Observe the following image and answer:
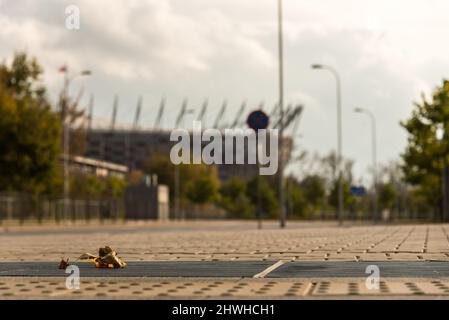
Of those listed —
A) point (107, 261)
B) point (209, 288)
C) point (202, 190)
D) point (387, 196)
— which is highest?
point (202, 190)

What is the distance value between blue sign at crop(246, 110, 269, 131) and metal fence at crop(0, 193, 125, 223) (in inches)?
874

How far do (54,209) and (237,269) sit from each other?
152ft

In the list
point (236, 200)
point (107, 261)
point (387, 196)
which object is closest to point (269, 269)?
point (107, 261)

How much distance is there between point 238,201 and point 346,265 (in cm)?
9227

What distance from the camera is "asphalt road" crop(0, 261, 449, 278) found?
1064 cm

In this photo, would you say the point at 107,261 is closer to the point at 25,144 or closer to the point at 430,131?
the point at 430,131

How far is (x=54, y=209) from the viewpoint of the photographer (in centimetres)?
5641

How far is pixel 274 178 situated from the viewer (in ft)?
374

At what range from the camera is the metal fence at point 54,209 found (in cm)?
5031

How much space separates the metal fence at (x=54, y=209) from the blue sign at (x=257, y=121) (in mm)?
22206

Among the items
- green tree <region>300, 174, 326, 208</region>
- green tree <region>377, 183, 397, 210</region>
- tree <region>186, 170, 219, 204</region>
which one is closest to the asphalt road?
tree <region>186, 170, 219, 204</region>

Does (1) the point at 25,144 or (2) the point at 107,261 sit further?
(1) the point at 25,144

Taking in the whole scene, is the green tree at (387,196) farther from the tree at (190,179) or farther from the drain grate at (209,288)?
the drain grate at (209,288)
